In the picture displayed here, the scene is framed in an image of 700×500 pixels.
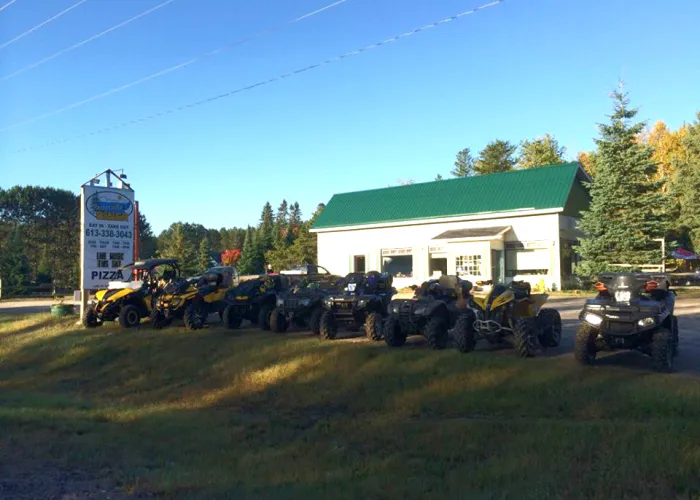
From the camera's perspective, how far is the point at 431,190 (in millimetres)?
40219

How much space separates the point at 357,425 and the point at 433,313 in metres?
3.92

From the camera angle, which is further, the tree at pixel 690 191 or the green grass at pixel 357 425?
the tree at pixel 690 191

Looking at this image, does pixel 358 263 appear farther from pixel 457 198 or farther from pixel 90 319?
pixel 90 319

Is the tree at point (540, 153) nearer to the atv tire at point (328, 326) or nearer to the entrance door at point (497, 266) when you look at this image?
the entrance door at point (497, 266)

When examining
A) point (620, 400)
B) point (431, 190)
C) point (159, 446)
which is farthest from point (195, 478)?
point (431, 190)

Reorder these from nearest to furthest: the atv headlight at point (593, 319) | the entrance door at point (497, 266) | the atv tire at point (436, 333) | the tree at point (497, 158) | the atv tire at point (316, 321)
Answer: the atv headlight at point (593, 319) < the atv tire at point (436, 333) < the atv tire at point (316, 321) < the entrance door at point (497, 266) < the tree at point (497, 158)

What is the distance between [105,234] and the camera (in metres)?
22.5

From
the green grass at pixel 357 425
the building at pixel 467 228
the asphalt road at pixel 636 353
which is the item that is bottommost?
the green grass at pixel 357 425

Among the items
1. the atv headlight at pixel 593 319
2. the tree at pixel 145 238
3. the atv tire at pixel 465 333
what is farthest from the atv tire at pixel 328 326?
the tree at pixel 145 238

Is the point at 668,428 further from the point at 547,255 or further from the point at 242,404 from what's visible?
the point at 547,255

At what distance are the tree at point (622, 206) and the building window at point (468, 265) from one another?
5.38 meters

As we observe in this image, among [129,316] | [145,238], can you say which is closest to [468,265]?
[129,316]

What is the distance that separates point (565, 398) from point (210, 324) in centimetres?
1226

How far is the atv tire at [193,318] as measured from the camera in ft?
58.2
